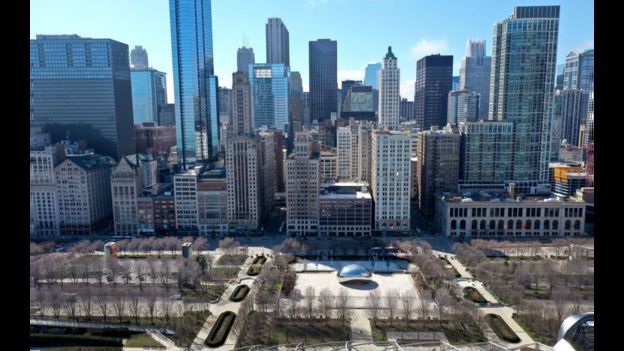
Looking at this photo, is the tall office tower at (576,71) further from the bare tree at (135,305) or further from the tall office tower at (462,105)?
the bare tree at (135,305)

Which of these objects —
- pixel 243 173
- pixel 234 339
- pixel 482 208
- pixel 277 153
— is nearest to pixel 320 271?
pixel 234 339

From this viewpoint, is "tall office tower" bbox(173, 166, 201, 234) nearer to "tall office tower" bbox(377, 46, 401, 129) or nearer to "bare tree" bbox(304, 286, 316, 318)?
"bare tree" bbox(304, 286, 316, 318)

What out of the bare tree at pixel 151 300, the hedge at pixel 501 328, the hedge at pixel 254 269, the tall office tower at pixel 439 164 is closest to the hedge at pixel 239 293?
the hedge at pixel 254 269

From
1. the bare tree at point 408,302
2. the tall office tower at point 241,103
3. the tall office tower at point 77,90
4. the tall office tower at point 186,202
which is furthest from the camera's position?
the tall office tower at point 77,90

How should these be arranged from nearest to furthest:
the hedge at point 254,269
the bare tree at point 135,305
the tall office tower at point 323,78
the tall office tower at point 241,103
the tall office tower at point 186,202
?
the bare tree at point 135,305, the hedge at point 254,269, the tall office tower at point 186,202, the tall office tower at point 241,103, the tall office tower at point 323,78
